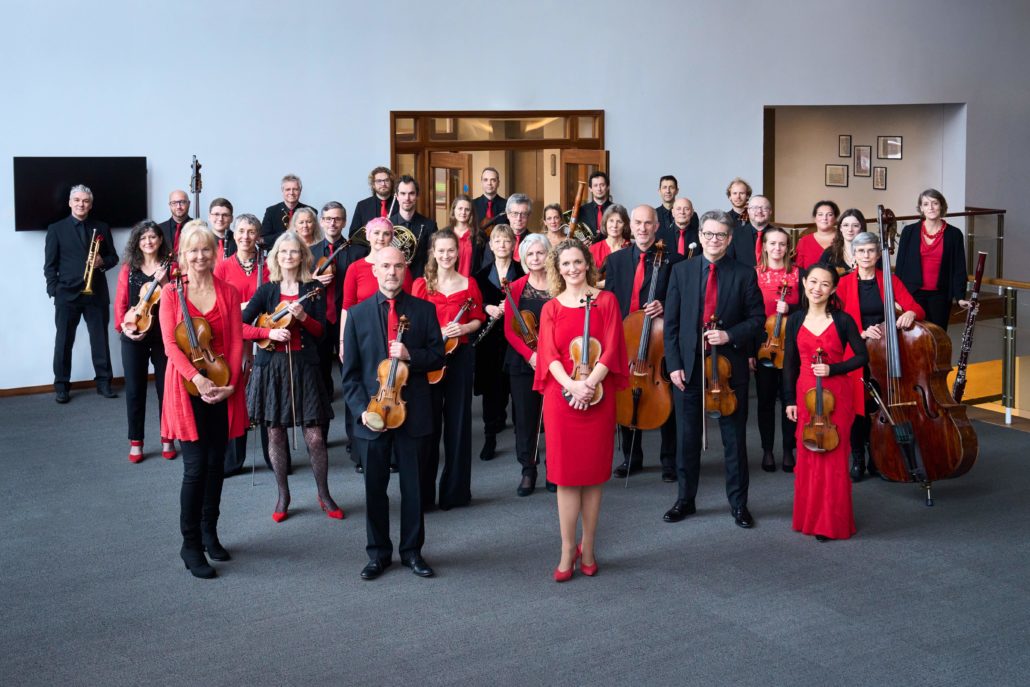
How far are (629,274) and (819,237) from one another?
1.78 metres

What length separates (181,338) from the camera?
16.7 feet

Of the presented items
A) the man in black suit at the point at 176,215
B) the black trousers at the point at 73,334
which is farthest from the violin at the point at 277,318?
the black trousers at the point at 73,334

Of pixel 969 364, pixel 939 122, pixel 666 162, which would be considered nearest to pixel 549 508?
pixel 969 364

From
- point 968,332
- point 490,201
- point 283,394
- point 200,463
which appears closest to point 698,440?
point 283,394

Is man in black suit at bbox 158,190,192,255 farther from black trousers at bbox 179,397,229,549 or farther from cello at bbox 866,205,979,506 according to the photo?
cello at bbox 866,205,979,506

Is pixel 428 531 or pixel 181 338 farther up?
pixel 181 338

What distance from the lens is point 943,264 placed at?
8.02m

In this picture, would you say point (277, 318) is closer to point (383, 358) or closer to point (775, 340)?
point (383, 358)

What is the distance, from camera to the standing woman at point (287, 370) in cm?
598

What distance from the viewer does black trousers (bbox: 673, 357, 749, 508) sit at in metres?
5.96

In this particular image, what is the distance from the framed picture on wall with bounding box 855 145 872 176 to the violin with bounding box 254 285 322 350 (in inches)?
449

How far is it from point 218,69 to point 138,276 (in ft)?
11.1

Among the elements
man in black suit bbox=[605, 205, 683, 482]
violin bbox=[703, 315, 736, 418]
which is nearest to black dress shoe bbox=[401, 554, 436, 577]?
violin bbox=[703, 315, 736, 418]

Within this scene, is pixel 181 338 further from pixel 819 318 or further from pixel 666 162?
pixel 666 162
